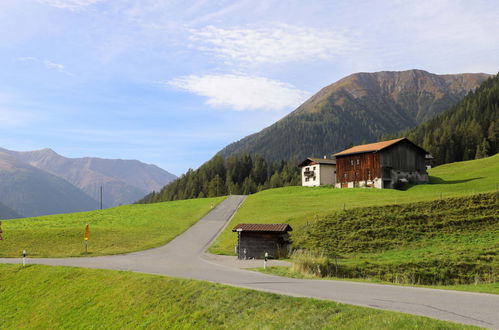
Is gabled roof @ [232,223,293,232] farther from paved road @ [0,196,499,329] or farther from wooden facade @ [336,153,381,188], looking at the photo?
wooden facade @ [336,153,381,188]

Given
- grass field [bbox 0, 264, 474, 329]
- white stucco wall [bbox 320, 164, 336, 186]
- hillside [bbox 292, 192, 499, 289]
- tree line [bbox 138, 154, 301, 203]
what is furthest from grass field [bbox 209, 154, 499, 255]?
tree line [bbox 138, 154, 301, 203]

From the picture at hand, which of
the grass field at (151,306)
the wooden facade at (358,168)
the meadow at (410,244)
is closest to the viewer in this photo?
the grass field at (151,306)

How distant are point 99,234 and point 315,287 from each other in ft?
134

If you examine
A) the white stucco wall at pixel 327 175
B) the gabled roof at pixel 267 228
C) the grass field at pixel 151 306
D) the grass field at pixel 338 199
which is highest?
the white stucco wall at pixel 327 175

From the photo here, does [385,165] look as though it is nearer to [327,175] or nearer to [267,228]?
[327,175]

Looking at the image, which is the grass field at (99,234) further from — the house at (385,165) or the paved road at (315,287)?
the house at (385,165)

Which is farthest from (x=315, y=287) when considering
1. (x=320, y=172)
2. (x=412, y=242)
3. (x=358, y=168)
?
(x=320, y=172)

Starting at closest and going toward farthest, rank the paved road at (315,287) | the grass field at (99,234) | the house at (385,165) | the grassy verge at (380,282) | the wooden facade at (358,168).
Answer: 1. the paved road at (315,287)
2. the grassy verge at (380,282)
3. the grass field at (99,234)
4. the house at (385,165)
5. the wooden facade at (358,168)

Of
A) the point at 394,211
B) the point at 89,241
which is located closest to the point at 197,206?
the point at 89,241

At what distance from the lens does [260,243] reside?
39.6 meters

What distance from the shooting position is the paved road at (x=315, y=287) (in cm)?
1545

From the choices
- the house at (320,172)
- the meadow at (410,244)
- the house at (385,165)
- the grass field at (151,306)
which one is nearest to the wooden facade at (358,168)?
the house at (385,165)

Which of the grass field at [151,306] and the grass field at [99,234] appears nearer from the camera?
the grass field at [151,306]

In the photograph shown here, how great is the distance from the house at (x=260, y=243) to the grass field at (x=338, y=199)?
474cm
